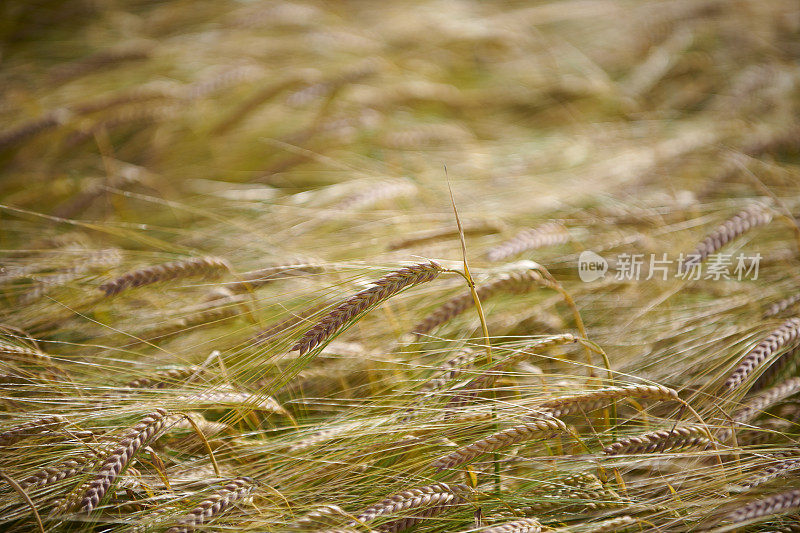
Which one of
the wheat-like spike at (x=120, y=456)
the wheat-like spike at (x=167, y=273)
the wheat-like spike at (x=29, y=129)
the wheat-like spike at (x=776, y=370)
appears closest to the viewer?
the wheat-like spike at (x=120, y=456)

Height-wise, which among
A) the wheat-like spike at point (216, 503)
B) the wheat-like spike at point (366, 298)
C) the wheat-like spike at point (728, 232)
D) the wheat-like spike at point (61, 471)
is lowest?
the wheat-like spike at point (61, 471)

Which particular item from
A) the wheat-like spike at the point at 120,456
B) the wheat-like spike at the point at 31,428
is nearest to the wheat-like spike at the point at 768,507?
the wheat-like spike at the point at 120,456

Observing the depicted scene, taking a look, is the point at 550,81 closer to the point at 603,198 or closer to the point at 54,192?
the point at 603,198

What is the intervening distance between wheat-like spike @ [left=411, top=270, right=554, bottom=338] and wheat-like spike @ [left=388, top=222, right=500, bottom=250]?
0.17 meters

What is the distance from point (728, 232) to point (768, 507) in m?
0.60

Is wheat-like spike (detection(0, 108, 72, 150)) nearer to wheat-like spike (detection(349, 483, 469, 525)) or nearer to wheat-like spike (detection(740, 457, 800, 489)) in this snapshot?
wheat-like spike (detection(349, 483, 469, 525))

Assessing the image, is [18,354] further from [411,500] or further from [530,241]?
[530,241]

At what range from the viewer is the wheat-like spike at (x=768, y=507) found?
688mm

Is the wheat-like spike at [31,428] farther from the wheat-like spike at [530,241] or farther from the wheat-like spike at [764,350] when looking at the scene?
the wheat-like spike at [764,350]

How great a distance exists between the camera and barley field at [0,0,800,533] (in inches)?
31.8

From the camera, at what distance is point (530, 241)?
1095 mm

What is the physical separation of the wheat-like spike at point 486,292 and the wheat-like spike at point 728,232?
0.37m

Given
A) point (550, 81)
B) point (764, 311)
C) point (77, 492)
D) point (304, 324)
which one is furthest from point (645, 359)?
point (550, 81)

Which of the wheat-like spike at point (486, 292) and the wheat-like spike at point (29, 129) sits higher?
the wheat-like spike at point (29, 129)
